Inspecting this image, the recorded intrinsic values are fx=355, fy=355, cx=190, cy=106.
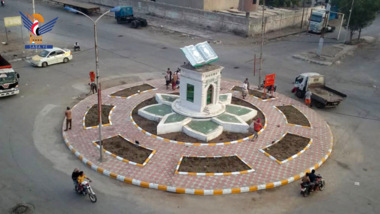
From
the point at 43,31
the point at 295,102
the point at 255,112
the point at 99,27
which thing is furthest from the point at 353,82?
the point at 43,31

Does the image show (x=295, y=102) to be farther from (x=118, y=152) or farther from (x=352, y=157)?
(x=118, y=152)

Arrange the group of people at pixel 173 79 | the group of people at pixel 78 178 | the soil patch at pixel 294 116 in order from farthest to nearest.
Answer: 1. the group of people at pixel 173 79
2. the soil patch at pixel 294 116
3. the group of people at pixel 78 178

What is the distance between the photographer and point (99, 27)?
45531 mm

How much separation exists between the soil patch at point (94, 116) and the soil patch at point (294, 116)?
1124cm

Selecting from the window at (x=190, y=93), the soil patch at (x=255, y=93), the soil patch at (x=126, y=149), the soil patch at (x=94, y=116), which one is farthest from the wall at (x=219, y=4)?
the soil patch at (x=126, y=149)

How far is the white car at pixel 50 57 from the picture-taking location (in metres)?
30.5

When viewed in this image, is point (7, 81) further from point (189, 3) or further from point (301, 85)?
point (189, 3)

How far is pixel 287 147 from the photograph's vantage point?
18906 millimetres

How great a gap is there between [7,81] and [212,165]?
1588 cm

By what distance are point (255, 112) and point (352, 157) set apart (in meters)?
6.16

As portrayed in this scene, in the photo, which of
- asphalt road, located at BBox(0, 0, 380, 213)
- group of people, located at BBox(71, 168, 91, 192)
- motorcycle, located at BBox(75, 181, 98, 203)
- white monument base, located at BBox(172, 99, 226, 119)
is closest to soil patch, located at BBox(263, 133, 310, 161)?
asphalt road, located at BBox(0, 0, 380, 213)

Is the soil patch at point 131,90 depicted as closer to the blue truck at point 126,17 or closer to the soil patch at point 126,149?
the soil patch at point 126,149

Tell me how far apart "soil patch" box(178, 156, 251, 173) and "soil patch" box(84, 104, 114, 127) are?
6.49 meters

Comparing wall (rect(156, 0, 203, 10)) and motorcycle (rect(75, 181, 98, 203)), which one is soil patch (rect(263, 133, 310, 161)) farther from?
wall (rect(156, 0, 203, 10))
